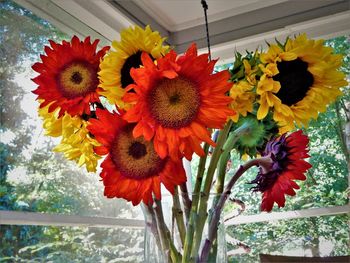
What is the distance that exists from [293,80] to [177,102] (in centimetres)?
23

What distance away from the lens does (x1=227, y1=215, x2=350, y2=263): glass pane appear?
1831 mm

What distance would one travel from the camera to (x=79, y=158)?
767 millimetres

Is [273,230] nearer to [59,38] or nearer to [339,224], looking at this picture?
[339,224]

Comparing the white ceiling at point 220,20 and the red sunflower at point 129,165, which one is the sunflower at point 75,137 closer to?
the red sunflower at point 129,165

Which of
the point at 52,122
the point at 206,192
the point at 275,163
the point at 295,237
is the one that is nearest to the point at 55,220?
the point at 52,122

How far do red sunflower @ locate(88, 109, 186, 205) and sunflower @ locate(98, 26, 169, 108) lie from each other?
6 cm

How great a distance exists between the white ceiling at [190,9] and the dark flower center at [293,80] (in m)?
1.31

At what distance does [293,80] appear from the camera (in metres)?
0.71

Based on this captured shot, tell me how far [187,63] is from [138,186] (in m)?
0.20

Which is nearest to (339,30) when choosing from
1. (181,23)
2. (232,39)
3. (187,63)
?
(232,39)

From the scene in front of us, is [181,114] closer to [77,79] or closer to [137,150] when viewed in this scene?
[137,150]

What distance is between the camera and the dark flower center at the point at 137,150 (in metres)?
0.63

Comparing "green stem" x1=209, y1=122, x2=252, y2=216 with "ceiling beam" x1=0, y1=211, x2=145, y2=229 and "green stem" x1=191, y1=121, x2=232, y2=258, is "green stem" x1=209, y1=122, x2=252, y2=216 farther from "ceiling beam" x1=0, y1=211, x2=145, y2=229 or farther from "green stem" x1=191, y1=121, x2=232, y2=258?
"ceiling beam" x1=0, y1=211, x2=145, y2=229

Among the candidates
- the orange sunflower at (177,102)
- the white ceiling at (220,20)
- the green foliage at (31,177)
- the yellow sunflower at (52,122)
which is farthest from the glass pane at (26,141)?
the orange sunflower at (177,102)
